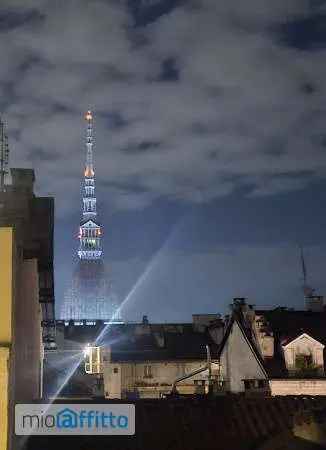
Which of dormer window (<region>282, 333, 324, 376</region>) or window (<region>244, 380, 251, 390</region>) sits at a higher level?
dormer window (<region>282, 333, 324, 376</region>)

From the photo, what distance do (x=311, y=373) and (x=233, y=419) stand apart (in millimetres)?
14858

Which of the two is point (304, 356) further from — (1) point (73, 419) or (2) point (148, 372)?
(2) point (148, 372)

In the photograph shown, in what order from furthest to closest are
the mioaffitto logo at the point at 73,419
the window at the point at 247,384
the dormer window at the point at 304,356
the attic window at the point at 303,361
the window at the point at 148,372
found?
the window at the point at 148,372 < the window at the point at 247,384 < the attic window at the point at 303,361 < the dormer window at the point at 304,356 < the mioaffitto logo at the point at 73,419

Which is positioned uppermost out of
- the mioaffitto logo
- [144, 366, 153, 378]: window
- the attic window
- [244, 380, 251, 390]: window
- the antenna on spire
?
the antenna on spire

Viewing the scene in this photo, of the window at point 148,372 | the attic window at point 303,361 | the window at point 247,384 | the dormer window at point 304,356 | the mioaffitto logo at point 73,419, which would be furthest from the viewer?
the window at point 148,372

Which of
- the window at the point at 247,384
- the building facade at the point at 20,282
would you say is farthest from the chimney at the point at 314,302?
the building facade at the point at 20,282

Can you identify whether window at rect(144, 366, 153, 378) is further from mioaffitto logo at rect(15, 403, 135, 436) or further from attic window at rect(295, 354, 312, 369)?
mioaffitto logo at rect(15, 403, 135, 436)

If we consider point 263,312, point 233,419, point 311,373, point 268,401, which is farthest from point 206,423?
point 263,312

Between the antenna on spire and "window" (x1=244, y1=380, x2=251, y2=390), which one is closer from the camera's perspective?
the antenna on spire

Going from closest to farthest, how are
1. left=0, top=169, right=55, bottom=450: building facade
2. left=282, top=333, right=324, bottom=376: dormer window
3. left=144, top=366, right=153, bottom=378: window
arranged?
left=0, top=169, right=55, bottom=450: building facade
left=282, top=333, right=324, bottom=376: dormer window
left=144, top=366, right=153, bottom=378: window

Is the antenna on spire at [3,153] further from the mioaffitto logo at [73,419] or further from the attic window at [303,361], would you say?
the attic window at [303,361]

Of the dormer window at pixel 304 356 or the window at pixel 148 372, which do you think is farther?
the window at pixel 148 372

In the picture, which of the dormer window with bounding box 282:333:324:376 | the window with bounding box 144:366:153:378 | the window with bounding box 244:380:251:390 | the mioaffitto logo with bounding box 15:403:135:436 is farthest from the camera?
the window with bounding box 144:366:153:378

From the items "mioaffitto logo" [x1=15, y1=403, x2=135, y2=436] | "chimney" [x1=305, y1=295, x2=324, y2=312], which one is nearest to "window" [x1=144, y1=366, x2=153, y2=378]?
"chimney" [x1=305, y1=295, x2=324, y2=312]
